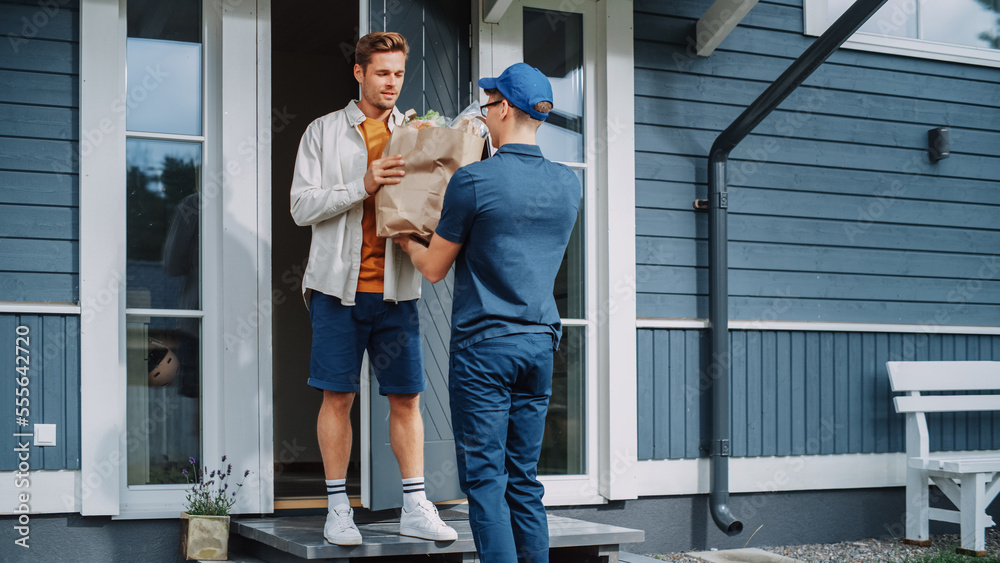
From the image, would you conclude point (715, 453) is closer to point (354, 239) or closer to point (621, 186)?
point (621, 186)

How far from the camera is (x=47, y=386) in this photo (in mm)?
3451

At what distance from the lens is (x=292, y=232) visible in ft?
21.9

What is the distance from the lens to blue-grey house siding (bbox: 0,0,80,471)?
344 centimetres

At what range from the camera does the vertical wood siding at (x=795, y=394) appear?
4.37m

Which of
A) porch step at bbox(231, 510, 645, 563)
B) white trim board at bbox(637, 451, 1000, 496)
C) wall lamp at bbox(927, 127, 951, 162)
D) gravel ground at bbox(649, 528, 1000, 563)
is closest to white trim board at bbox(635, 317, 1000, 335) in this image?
white trim board at bbox(637, 451, 1000, 496)

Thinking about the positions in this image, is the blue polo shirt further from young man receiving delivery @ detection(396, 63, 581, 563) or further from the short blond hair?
the short blond hair

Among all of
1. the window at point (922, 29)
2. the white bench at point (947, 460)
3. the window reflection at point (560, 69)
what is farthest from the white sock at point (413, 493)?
the window at point (922, 29)

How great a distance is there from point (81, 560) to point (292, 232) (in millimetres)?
3519

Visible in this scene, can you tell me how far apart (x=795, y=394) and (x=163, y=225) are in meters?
3.14

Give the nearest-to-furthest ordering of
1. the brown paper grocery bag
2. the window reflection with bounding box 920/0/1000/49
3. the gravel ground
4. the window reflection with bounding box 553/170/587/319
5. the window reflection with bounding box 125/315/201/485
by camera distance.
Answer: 1. the brown paper grocery bag
2. the window reflection with bounding box 125/315/201/485
3. the gravel ground
4. the window reflection with bounding box 553/170/587/319
5. the window reflection with bounding box 920/0/1000/49

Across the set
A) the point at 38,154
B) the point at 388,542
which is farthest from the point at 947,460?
the point at 38,154

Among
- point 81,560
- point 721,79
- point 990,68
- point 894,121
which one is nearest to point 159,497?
point 81,560

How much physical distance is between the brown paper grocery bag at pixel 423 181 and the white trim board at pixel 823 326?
1.80 m

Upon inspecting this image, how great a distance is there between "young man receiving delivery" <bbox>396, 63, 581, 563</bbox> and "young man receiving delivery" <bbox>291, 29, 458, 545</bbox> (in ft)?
1.75
